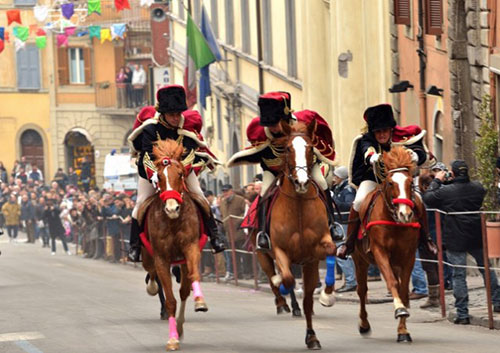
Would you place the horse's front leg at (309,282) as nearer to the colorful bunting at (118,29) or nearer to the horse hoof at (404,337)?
the horse hoof at (404,337)

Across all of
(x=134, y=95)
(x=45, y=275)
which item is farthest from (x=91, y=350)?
(x=134, y=95)

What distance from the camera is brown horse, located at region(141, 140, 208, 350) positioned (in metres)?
16.5

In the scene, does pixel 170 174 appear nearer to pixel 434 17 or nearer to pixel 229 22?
pixel 434 17

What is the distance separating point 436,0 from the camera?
96.3 feet

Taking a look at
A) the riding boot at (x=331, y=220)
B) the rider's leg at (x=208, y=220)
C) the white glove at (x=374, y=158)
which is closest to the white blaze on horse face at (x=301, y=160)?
the riding boot at (x=331, y=220)

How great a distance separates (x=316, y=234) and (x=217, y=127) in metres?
37.2

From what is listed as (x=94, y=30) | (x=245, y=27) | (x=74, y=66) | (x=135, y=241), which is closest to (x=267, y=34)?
(x=245, y=27)

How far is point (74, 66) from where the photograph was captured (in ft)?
260

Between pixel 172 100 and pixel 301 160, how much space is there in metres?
2.20

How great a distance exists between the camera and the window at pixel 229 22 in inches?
2009

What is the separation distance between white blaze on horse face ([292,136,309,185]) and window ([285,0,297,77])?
25626mm

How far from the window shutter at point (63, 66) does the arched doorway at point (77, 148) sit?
8.63ft

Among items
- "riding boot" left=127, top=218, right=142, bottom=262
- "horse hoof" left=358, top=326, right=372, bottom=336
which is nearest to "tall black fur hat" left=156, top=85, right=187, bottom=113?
"riding boot" left=127, top=218, right=142, bottom=262

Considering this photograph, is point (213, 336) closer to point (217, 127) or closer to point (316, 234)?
point (316, 234)
